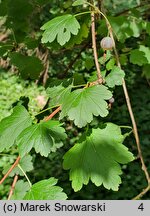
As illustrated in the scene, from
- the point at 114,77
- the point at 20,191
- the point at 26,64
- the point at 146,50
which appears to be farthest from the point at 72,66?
the point at 114,77

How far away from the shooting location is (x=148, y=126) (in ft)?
13.3

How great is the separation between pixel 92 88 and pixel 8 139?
31 cm

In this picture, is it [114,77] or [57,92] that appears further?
[57,92]

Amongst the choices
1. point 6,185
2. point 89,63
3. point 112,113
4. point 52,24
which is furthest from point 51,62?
point 52,24

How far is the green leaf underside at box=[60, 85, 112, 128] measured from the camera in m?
1.13

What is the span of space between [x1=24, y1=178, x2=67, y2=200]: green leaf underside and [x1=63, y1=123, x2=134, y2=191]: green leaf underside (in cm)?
9

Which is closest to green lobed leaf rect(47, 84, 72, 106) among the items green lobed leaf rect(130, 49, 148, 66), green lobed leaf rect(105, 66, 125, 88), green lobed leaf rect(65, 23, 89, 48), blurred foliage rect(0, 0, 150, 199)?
blurred foliage rect(0, 0, 150, 199)

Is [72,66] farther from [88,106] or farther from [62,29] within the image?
[88,106]

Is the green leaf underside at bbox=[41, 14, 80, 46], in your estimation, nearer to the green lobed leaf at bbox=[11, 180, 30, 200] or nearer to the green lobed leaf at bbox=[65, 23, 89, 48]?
the green lobed leaf at bbox=[65, 23, 89, 48]

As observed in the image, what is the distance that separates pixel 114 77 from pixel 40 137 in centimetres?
35

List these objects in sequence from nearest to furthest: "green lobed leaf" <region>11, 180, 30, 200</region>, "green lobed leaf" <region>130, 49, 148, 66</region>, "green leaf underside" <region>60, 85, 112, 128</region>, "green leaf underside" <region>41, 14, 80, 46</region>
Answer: "green leaf underside" <region>60, 85, 112, 128</region>, "green leaf underside" <region>41, 14, 80, 46</region>, "green lobed leaf" <region>11, 180, 30, 200</region>, "green lobed leaf" <region>130, 49, 148, 66</region>

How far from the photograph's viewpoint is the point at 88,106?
1.13m

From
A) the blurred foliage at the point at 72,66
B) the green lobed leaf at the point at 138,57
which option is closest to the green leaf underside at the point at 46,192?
the blurred foliage at the point at 72,66

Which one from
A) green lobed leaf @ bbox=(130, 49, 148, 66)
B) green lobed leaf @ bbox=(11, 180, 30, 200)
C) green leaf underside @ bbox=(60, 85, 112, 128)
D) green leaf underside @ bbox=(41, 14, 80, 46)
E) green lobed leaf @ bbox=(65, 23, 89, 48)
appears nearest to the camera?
green leaf underside @ bbox=(60, 85, 112, 128)
